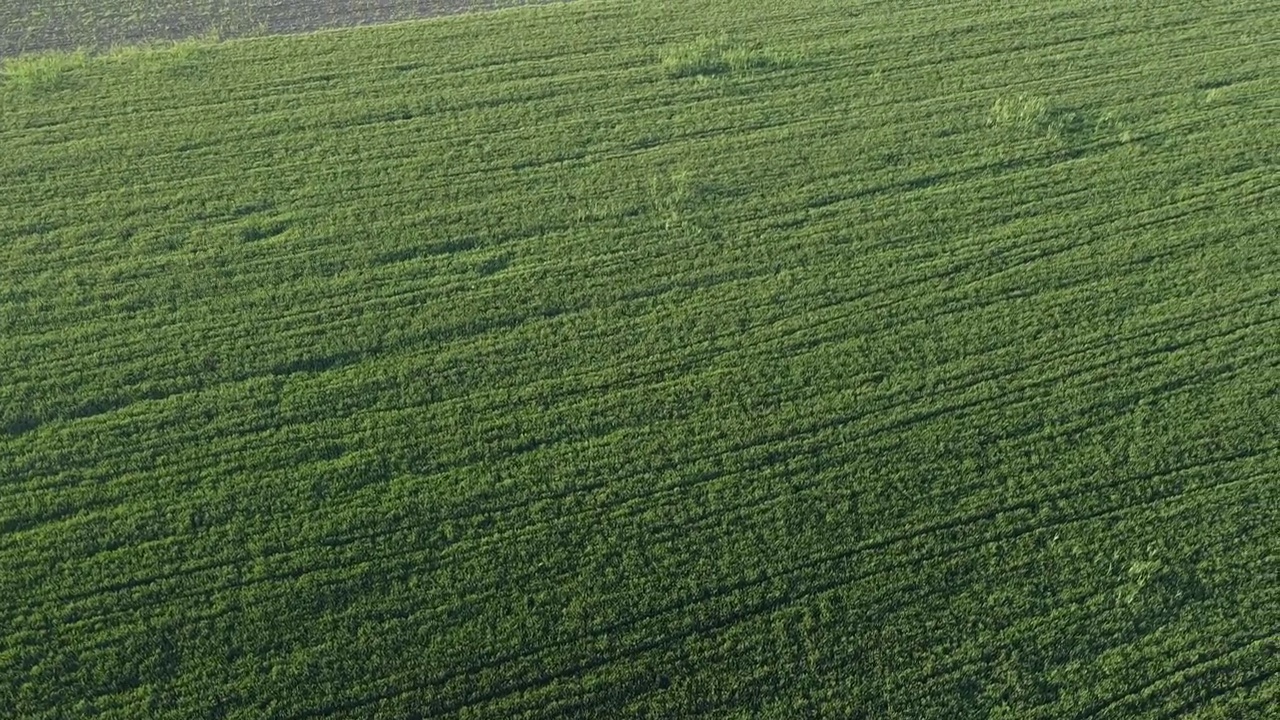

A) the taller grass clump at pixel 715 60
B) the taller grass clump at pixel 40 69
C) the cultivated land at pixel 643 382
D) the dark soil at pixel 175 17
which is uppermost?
the dark soil at pixel 175 17

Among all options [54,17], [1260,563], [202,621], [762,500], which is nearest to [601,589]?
[762,500]

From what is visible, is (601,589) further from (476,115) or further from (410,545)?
(476,115)

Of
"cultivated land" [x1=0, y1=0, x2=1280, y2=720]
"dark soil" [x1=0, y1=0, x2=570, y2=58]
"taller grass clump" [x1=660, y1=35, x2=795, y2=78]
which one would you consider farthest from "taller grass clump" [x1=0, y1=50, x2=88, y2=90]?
"taller grass clump" [x1=660, y1=35, x2=795, y2=78]

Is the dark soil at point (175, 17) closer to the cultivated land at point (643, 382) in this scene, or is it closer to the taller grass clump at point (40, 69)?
the taller grass clump at point (40, 69)

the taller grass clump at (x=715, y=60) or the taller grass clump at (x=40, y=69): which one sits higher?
the taller grass clump at (x=40, y=69)

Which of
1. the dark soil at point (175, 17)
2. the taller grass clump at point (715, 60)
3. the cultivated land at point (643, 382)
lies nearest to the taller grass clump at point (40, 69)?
the cultivated land at point (643, 382)

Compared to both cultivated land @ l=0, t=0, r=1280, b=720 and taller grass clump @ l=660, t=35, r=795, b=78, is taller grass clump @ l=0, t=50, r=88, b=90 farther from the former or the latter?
→ taller grass clump @ l=660, t=35, r=795, b=78
